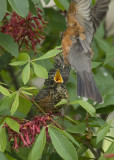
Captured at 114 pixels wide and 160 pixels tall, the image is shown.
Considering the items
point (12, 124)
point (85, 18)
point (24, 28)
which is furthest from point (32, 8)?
point (12, 124)

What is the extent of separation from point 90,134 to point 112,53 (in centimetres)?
77

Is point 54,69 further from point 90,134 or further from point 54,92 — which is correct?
point 90,134

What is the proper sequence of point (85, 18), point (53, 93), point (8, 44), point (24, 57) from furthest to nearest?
point (85, 18), point (53, 93), point (8, 44), point (24, 57)

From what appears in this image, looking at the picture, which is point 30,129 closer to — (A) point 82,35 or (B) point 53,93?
(B) point 53,93

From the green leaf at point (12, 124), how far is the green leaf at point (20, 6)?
2.45 ft

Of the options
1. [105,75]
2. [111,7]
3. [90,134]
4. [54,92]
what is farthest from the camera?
[111,7]

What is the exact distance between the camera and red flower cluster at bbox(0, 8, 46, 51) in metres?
3.05

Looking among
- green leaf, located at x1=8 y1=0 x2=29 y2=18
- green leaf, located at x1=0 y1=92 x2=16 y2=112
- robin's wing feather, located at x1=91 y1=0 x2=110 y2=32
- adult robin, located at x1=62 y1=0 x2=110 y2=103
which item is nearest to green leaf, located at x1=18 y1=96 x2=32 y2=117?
green leaf, located at x1=0 y1=92 x2=16 y2=112

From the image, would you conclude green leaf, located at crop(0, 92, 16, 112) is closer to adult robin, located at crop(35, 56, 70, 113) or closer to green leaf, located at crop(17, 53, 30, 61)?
green leaf, located at crop(17, 53, 30, 61)

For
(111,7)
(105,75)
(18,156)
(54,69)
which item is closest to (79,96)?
(54,69)

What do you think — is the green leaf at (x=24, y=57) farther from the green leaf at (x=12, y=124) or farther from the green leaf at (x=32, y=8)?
the green leaf at (x=12, y=124)

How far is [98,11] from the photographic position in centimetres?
331

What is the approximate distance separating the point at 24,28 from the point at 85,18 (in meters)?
0.59

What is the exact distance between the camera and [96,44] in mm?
4496
